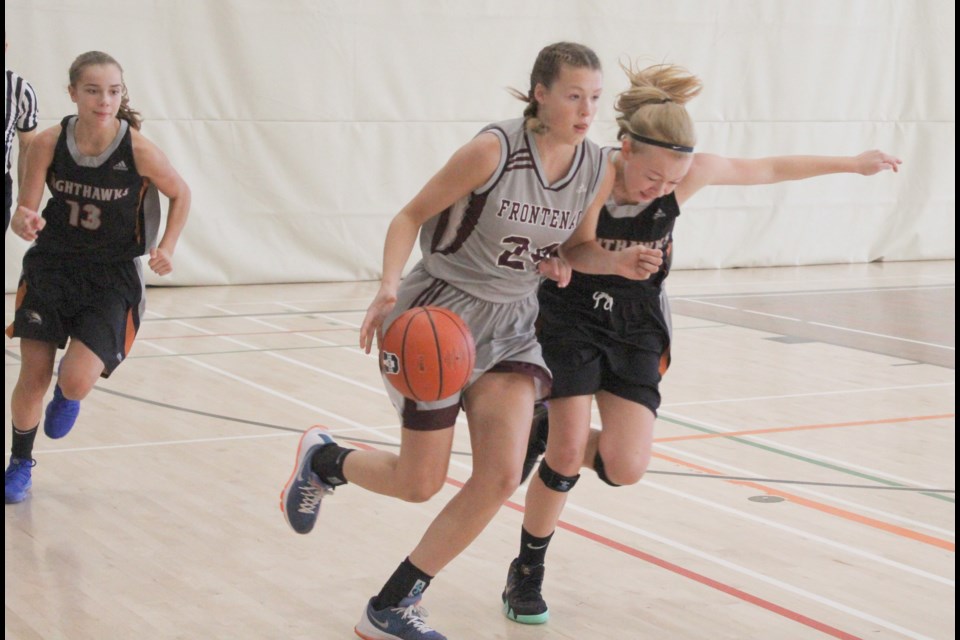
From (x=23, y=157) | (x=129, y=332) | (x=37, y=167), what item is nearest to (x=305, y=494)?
(x=129, y=332)

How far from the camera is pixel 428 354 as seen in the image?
9.70 feet

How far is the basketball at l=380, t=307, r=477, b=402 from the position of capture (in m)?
2.96

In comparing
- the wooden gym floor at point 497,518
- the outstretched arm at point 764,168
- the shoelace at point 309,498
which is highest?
the outstretched arm at point 764,168

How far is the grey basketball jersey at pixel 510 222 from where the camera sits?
3.11 meters

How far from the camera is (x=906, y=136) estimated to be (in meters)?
12.5

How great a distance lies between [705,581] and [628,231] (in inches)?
39.7

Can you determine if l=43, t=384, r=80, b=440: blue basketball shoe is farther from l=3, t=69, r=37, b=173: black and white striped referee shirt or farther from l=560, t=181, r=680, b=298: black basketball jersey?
l=560, t=181, r=680, b=298: black basketball jersey

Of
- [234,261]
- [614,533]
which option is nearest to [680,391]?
[614,533]

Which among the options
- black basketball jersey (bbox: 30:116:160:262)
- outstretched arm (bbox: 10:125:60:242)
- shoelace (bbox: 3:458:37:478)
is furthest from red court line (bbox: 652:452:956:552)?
outstretched arm (bbox: 10:125:60:242)

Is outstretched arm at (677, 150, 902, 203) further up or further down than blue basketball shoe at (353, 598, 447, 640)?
further up

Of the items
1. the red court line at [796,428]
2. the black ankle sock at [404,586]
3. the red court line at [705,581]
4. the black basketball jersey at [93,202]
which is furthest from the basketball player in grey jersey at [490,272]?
the red court line at [796,428]

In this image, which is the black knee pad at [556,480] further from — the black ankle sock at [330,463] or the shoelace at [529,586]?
the black ankle sock at [330,463]

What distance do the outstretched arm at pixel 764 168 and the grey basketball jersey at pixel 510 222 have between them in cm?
40

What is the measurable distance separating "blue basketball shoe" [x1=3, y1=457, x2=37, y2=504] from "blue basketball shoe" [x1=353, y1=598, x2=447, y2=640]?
167 cm
